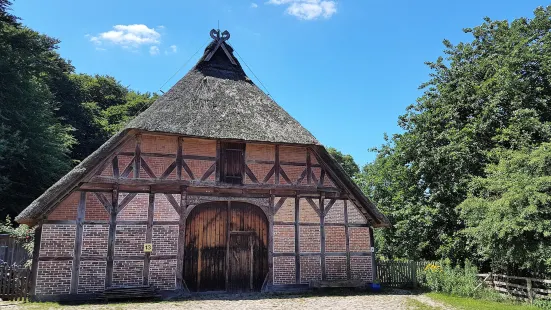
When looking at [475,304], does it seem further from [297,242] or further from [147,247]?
[147,247]

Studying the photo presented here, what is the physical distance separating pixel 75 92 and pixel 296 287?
89.5ft

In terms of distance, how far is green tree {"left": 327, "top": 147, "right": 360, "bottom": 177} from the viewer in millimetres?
48281

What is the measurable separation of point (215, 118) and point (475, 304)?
9.39 metres

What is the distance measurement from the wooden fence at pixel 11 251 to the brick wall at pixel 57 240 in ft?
12.9

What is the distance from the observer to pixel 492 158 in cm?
1512

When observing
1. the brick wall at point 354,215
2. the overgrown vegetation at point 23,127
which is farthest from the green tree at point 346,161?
the brick wall at point 354,215

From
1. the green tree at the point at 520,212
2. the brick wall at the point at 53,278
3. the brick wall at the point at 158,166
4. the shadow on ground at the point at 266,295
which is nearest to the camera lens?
the green tree at the point at 520,212

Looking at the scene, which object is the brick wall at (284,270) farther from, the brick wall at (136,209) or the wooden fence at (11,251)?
the wooden fence at (11,251)

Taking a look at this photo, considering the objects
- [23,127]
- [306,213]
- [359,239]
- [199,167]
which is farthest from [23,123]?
[359,239]

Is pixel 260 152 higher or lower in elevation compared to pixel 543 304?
higher

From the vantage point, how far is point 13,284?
10109mm

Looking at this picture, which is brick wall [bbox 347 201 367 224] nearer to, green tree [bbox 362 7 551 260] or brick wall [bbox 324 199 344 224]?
brick wall [bbox 324 199 344 224]

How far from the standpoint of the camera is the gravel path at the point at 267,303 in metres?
9.59

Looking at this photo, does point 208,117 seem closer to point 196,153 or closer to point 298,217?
point 196,153
